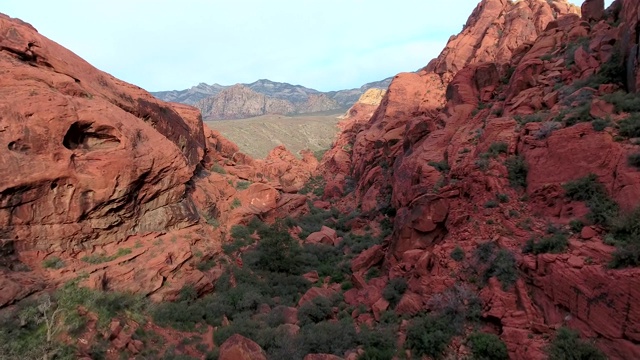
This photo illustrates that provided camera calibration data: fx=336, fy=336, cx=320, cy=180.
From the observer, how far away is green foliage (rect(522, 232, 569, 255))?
9.84m

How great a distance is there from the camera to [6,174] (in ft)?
36.4

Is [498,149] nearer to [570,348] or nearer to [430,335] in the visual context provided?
[430,335]

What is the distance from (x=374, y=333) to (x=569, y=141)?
31.4 ft

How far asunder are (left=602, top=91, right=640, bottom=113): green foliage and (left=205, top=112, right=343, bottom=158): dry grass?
206ft

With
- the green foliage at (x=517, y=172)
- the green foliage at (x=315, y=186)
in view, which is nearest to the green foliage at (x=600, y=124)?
the green foliage at (x=517, y=172)

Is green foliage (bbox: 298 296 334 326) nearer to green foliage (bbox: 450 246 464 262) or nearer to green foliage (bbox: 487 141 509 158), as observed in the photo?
green foliage (bbox: 450 246 464 262)

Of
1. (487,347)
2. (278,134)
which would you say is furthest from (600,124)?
(278,134)

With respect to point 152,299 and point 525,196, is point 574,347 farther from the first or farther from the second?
point 152,299

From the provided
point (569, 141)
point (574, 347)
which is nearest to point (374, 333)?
point (574, 347)

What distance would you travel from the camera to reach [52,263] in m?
11.7

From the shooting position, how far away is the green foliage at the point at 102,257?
41.8ft

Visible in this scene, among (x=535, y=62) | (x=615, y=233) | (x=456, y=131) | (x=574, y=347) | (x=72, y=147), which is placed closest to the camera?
(x=574, y=347)

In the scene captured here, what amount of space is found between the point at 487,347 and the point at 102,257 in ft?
45.1

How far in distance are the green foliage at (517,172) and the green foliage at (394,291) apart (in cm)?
589
